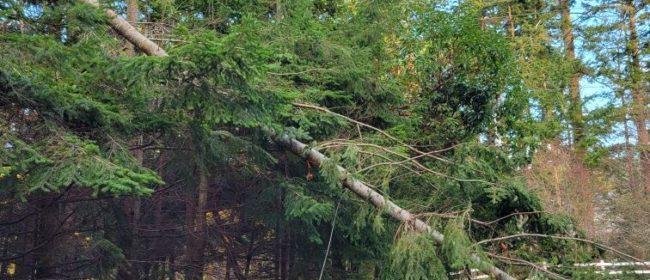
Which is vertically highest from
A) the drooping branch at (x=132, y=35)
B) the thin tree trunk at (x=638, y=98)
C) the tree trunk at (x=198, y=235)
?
the thin tree trunk at (x=638, y=98)

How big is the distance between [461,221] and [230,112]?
8.76 feet

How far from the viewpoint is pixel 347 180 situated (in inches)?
254

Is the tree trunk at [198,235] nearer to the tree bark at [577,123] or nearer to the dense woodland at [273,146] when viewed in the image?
the dense woodland at [273,146]

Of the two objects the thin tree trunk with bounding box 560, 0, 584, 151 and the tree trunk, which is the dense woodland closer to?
the tree trunk

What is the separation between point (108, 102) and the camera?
5.80 meters

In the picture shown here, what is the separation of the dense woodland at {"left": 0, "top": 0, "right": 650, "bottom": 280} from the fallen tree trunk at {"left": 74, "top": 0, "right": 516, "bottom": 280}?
28 millimetres

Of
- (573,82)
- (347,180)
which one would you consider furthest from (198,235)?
(573,82)

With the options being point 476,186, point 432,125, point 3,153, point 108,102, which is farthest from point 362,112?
point 3,153

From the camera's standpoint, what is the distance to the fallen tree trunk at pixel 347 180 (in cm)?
A: 593

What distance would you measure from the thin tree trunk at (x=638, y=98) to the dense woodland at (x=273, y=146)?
196 cm

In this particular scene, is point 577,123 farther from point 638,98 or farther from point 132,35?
point 132,35

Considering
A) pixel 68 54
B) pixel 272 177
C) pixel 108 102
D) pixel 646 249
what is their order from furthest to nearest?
pixel 646 249 < pixel 272 177 < pixel 108 102 < pixel 68 54

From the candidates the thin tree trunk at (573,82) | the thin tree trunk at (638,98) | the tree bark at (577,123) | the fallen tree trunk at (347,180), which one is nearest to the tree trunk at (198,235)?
the fallen tree trunk at (347,180)

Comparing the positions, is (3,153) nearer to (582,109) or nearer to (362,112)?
(362,112)
